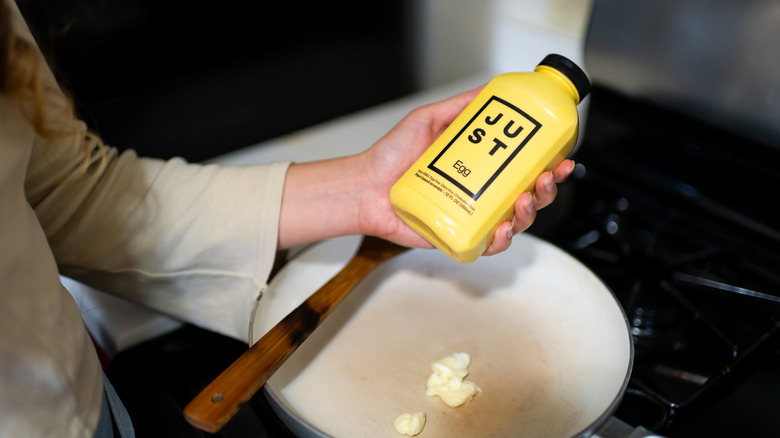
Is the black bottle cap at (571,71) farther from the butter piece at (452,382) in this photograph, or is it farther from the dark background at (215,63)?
the dark background at (215,63)

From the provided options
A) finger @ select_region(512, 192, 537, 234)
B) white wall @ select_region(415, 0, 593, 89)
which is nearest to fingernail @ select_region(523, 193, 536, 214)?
finger @ select_region(512, 192, 537, 234)

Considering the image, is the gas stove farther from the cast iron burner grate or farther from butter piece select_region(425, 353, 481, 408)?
butter piece select_region(425, 353, 481, 408)

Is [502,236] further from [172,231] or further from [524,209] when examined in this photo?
[172,231]

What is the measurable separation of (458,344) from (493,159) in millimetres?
195

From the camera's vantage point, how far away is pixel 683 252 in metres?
0.70

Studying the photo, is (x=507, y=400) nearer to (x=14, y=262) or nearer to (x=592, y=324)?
(x=592, y=324)

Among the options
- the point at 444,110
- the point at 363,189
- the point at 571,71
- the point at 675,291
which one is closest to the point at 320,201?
the point at 363,189

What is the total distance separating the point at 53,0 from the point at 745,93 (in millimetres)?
758

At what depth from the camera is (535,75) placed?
48 centimetres

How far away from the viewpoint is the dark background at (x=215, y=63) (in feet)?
2.53

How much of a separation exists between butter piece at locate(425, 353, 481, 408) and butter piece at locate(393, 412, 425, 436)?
0.10ft

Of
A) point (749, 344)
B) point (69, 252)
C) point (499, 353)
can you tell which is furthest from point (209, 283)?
point (749, 344)

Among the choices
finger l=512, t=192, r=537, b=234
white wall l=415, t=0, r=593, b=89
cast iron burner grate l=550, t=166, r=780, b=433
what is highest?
finger l=512, t=192, r=537, b=234

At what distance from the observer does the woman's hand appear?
0.58 meters
